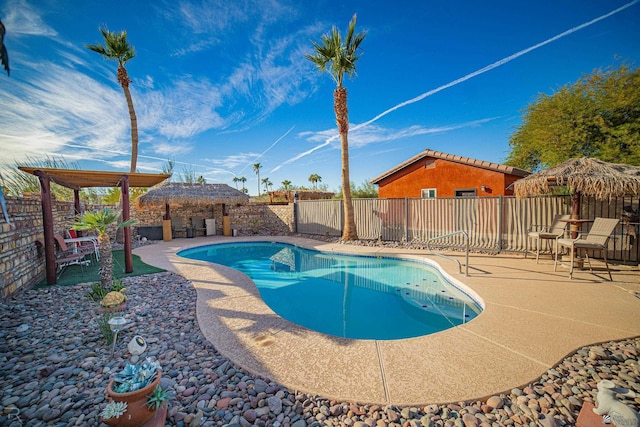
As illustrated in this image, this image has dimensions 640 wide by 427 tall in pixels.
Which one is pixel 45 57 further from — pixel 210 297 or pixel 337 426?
pixel 337 426

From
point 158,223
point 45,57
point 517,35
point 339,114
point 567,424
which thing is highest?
point 517,35

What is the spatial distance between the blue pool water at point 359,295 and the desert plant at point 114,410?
9.92 feet

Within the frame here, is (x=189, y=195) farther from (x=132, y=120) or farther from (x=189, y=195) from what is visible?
(x=132, y=120)

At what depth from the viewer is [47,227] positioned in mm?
5559

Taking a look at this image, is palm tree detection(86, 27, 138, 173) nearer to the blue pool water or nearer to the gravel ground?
the blue pool water

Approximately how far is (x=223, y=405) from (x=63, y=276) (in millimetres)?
7110

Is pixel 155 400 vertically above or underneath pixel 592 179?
underneath

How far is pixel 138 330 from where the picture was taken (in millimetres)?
3707

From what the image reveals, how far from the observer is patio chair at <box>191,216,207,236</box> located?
14.9 meters

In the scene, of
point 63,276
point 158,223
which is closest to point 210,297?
point 63,276

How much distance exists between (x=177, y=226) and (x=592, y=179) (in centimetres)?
1718

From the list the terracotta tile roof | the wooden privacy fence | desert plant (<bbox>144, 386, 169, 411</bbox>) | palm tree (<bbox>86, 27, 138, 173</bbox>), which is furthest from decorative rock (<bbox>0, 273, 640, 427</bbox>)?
palm tree (<bbox>86, 27, 138, 173</bbox>)

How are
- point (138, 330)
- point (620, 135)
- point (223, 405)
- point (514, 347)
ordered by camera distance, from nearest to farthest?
point (223, 405) → point (514, 347) → point (138, 330) → point (620, 135)

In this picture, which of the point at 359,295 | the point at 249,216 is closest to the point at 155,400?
the point at 359,295
